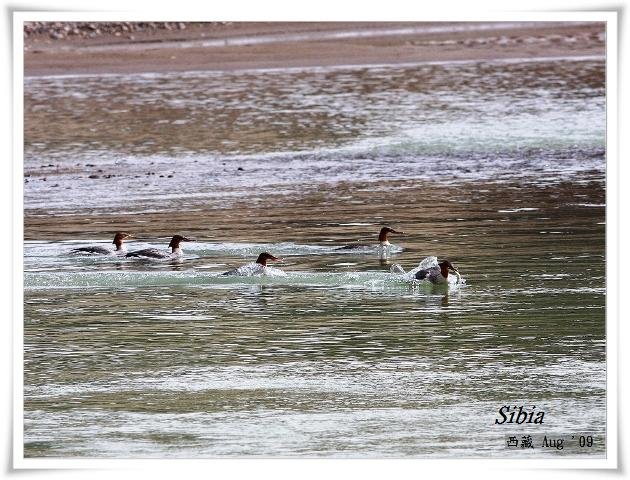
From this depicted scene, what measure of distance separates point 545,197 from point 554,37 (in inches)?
573

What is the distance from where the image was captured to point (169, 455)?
9883mm

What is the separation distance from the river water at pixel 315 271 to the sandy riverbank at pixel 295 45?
2792 mm

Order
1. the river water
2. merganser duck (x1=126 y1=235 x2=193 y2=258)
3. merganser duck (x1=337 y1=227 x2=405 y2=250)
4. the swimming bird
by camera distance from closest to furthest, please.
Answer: the river water
the swimming bird
merganser duck (x1=126 y1=235 x2=193 y2=258)
merganser duck (x1=337 y1=227 x2=405 y2=250)

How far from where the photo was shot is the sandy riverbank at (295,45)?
28.9 m

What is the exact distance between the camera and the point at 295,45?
31.0 metres

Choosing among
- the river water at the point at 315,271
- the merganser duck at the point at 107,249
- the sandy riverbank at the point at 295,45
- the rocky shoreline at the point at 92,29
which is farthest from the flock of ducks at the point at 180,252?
the rocky shoreline at the point at 92,29

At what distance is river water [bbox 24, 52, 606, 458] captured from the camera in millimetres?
10508

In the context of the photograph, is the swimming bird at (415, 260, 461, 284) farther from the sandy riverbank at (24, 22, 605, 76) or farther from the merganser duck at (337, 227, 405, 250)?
the sandy riverbank at (24, 22, 605, 76)

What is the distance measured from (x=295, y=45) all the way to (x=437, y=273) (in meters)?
17.6

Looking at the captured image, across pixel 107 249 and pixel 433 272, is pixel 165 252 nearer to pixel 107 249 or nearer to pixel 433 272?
pixel 107 249

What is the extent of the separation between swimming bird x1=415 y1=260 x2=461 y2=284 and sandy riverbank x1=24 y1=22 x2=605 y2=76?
14.9m

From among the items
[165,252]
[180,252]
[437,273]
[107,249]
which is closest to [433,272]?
[437,273]

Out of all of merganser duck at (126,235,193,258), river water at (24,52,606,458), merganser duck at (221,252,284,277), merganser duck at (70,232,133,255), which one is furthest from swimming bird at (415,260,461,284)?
merganser duck at (70,232,133,255)

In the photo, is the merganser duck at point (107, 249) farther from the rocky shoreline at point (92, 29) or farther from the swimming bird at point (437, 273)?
the rocky shoreline at point (92, 29)
